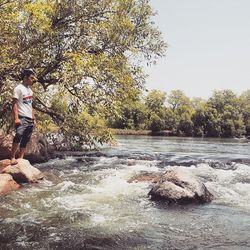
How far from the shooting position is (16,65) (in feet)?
52.7

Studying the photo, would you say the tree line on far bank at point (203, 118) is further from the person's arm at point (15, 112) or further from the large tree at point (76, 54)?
the person's arm at point (15, 112)

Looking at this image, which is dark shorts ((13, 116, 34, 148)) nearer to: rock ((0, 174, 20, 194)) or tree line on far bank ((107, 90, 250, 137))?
rock ((0, 174, 20, 194))

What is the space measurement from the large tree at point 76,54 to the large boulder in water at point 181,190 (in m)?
7.88

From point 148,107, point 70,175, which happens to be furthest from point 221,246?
point 148,107

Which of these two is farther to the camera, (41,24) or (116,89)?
(116,89)

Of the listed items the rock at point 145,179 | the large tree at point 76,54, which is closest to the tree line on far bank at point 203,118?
the large tree at point 76,54

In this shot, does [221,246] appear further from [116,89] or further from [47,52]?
[47,52]

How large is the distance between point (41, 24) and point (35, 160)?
701 cm

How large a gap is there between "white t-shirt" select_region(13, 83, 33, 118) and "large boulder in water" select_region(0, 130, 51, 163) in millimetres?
7259

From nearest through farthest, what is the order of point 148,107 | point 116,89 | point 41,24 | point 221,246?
1. point 221,246
2. point 41,24
3. point 116,89
4. point 148,107

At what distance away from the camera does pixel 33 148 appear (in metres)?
19.1

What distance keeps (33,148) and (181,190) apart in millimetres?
11319

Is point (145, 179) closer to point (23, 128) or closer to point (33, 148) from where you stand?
point (23, 128)

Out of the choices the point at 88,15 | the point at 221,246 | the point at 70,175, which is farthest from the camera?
the point at 88,15
